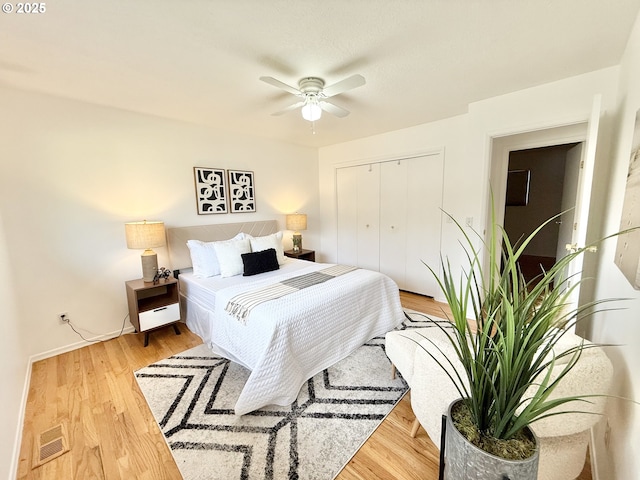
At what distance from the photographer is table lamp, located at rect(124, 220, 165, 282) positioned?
263 cm

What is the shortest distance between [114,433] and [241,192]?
2830 millimetres

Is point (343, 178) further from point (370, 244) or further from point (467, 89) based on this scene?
point (467, 89)

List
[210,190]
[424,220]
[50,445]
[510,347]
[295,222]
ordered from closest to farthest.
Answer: [510,347] < [50,445] < [210,190] < [424,220] < [295,222]

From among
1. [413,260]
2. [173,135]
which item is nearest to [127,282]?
[173,135]

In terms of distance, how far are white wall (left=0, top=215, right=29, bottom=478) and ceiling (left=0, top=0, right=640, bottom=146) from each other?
1.49 metres

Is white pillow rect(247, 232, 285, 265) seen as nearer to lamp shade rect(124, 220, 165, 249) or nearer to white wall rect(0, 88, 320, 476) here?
white wall rect(0, 88, 320, 476)

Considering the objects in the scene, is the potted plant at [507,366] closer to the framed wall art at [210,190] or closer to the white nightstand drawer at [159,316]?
the white nightstand drawer at [159,316]

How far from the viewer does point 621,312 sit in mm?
1360

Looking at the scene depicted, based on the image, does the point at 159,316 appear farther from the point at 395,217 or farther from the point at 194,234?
the point at 395,217

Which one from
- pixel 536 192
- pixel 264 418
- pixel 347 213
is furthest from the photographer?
pixel 536 192

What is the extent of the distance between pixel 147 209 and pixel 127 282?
81 centimetres

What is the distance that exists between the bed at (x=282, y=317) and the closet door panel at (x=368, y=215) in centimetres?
146

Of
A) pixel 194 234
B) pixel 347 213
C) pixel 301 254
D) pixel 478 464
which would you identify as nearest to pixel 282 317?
pixel 478 464

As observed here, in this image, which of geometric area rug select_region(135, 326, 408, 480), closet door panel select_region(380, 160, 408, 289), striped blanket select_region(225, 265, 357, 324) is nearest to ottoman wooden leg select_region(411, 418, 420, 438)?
geometric area rug select_region(135, 326, 408, 480)
